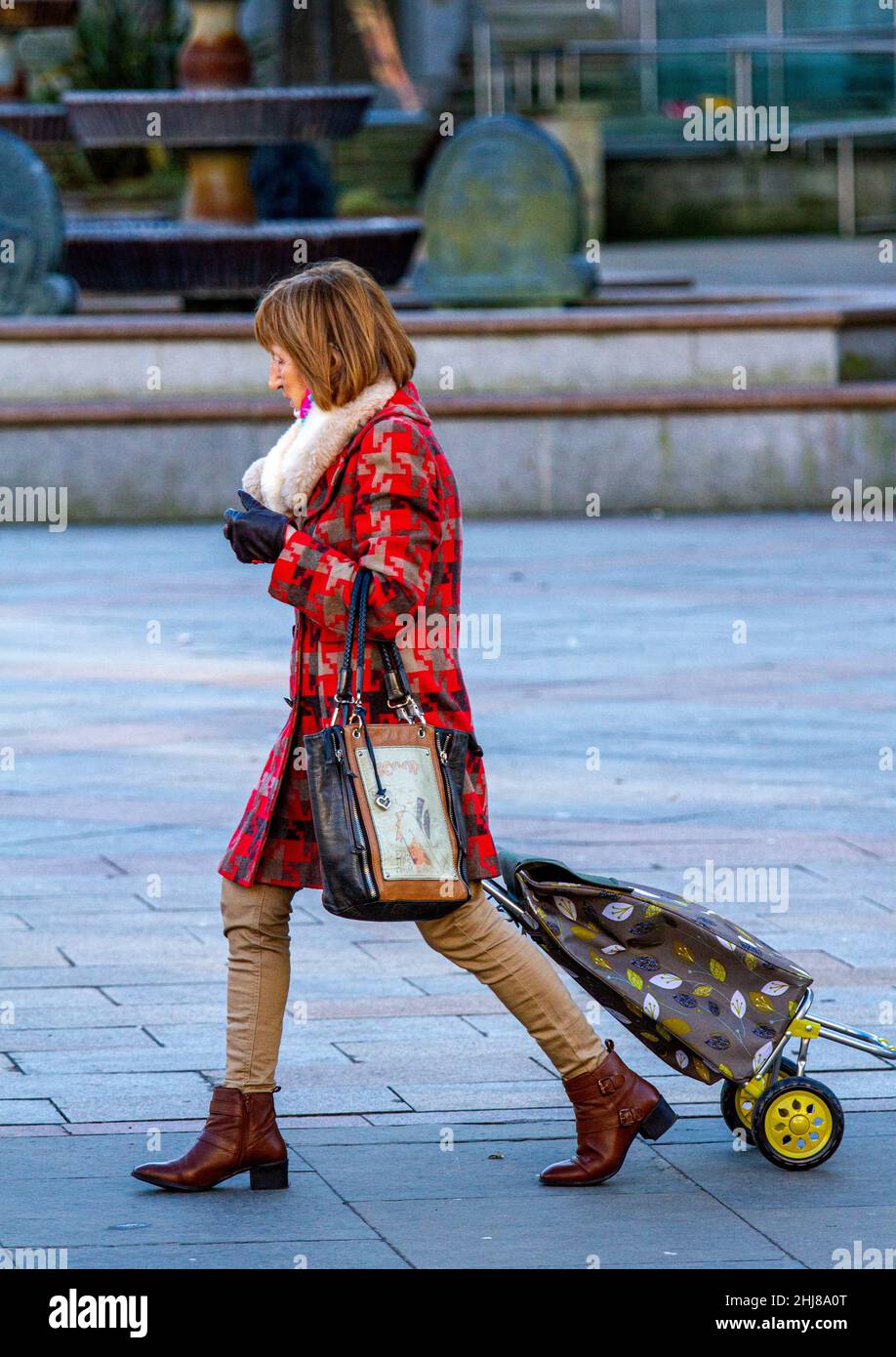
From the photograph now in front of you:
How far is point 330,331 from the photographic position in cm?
441

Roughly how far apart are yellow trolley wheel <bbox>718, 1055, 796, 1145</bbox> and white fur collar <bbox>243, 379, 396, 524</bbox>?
1.33 metres

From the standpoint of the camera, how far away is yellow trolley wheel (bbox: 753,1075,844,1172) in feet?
14.9

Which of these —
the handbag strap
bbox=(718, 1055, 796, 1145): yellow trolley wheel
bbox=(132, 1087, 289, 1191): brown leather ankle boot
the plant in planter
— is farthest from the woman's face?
the plant in planter

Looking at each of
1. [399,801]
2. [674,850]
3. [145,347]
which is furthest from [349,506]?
[145,347]

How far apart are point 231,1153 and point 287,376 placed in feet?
4.55

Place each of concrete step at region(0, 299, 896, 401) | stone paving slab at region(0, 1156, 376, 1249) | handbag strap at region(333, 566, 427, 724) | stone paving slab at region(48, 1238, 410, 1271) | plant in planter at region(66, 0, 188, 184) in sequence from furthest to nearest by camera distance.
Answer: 1. plant in planter at region(66, 0, 188, 184)
2. concrete step at region(0, 299, 896, 401)
3. handbag strap at region(333, 566, 427, 724)
4. stone paving slab at region(0, 1156, 376, 1249)
5. stone paving slab at region(48, 1238, 410, 1271)

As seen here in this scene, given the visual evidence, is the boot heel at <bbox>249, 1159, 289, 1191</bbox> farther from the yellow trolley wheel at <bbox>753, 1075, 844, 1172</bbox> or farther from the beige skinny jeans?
the yellow trolley wheel at <bbox>753, 1075, 844, 1172</bbox>

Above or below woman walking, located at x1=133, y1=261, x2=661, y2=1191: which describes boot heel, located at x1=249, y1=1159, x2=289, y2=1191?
below

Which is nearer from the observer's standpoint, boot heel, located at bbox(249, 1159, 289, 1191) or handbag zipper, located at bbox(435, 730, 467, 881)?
handbag zipper, located at bbox(435, 730, 467, 881)

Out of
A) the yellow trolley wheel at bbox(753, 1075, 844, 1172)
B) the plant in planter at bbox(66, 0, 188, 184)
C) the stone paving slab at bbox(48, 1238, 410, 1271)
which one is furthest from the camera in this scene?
the plant in planter at bbox(66, 0, 188, 184)

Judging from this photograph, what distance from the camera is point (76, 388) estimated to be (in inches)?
584

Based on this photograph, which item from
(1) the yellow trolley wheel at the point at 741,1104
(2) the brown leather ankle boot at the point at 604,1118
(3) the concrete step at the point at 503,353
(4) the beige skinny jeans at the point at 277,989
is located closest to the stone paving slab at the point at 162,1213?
(4) the beige skinny jeans at the point at 277,989
